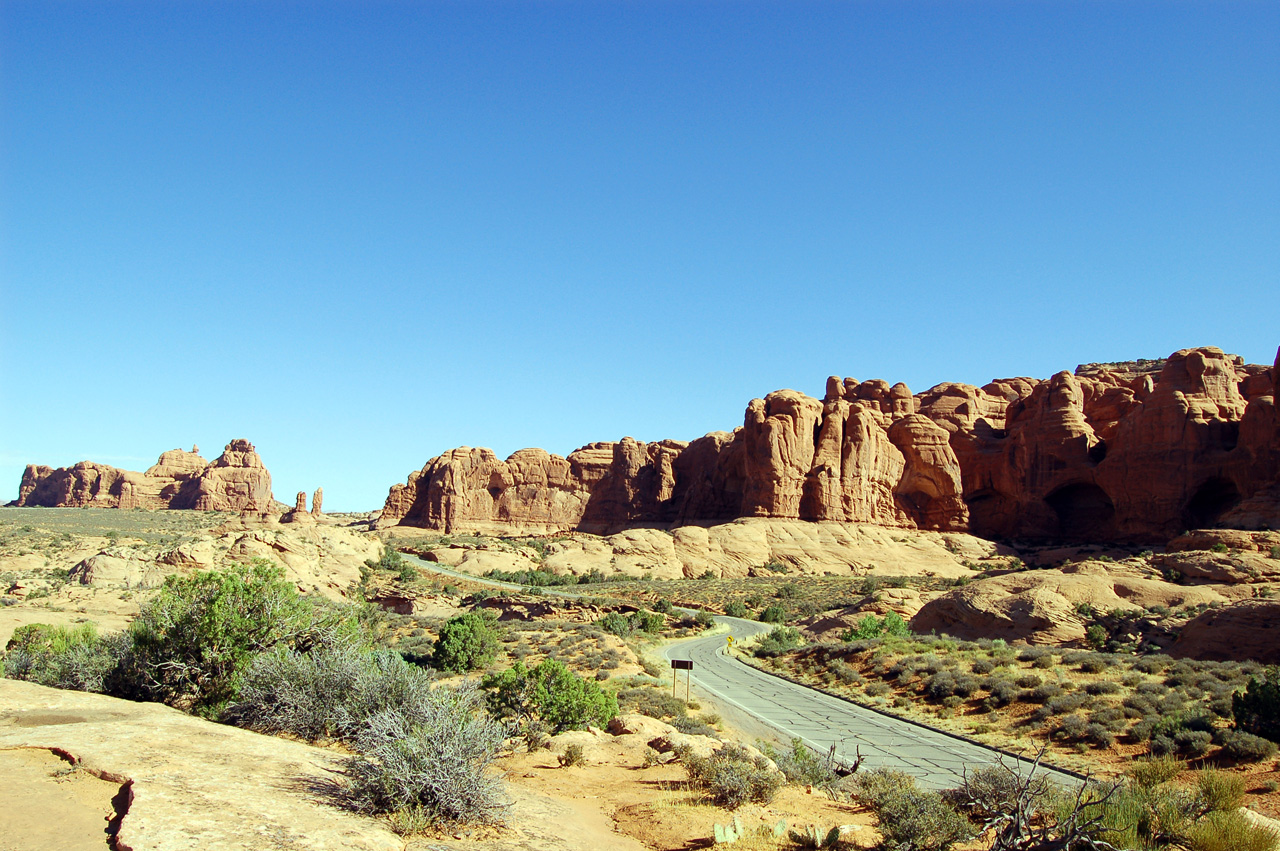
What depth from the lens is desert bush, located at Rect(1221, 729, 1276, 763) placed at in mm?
11820

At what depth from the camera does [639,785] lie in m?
10.7

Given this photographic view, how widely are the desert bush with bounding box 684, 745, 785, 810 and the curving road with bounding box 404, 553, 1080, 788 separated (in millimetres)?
3246

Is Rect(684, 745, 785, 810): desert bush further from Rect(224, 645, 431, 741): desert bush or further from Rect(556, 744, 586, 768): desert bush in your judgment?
Rect(224, 645, 431, 741): desert bush

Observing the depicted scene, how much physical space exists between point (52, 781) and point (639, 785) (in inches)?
269

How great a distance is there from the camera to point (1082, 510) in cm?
7194

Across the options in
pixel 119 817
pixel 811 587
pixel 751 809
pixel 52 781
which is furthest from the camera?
pixel 811 587

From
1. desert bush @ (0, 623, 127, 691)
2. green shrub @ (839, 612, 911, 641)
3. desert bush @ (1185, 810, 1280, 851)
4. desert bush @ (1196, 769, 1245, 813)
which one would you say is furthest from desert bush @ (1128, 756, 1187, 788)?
green shrub @ (839, 612, 911, 641)

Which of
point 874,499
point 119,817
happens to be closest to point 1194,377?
point 874,499

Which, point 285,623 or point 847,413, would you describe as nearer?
point 285,623

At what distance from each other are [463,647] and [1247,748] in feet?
63.6

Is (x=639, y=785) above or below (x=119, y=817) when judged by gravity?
below

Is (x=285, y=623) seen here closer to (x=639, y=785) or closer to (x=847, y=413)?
(x=639, y=785)

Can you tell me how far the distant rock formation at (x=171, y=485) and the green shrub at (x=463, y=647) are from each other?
111m

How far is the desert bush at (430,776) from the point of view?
744 cm
